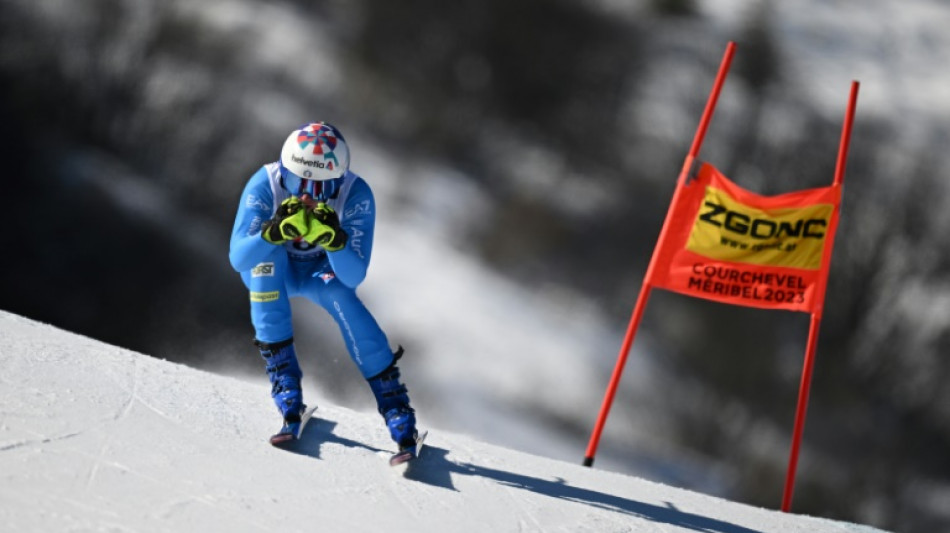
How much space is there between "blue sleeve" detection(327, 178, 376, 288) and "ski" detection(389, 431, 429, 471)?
932 millimetres

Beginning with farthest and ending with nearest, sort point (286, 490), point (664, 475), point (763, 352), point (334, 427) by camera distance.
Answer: point (763, 352) → point (664, 475) → point (334, 427) → point (286, 490)

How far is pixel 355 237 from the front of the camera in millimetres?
6164

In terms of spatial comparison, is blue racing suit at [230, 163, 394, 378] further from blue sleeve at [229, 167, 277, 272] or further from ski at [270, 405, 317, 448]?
ski at [270, 405, 317, 448]

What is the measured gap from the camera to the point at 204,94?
41.2m

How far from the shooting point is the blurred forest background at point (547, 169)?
33.1m

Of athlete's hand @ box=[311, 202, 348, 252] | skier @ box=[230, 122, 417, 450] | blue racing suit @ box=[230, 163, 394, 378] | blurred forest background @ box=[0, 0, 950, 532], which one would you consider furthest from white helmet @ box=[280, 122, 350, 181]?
blurred forest background @ box=[0, 0, 950, 532]

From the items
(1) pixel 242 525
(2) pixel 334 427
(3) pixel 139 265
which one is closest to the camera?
(1) pixel 242 525

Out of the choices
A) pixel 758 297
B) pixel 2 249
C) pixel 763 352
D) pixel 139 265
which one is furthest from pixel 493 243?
pixel 758 297

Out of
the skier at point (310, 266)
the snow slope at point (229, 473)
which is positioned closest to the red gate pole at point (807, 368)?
the snow slope at point (229, 473)

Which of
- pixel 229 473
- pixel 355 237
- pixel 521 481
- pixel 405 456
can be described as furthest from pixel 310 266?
pixel 521 481

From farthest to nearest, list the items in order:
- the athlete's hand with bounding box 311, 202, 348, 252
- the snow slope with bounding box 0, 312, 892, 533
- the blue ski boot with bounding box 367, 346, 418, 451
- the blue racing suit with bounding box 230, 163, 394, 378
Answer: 1. the blue ski boot with bounding box 367, 346, 418, 451
2. the blue racing suit with bounding box 230, 163, 394, 378
3. the athlete's hand with bounding box 311, 202, 348, 252
4. the snow slope with bounding box 0, 312, 892, 533

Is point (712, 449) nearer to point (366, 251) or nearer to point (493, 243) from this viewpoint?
point (493, 243)

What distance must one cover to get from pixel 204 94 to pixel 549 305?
14547 millimetres

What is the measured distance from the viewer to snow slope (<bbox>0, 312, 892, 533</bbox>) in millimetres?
5004
